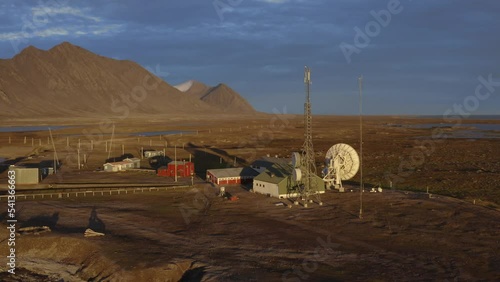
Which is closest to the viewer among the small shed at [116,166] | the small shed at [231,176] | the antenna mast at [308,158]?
the antenna mast at [308,158]

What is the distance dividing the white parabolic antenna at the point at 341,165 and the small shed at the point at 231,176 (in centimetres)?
1026

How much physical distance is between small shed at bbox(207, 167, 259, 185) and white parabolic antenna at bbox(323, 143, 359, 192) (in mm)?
10259

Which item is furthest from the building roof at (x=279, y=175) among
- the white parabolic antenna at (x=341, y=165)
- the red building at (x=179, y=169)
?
the red building at (x=179, y=169)

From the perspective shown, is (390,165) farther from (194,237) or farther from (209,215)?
(194,237)

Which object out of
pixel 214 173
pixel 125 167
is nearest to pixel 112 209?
pixel 214 173

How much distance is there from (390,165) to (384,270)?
1898 inches

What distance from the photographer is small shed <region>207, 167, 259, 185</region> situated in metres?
57.3

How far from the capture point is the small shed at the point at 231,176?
57312 millimetres

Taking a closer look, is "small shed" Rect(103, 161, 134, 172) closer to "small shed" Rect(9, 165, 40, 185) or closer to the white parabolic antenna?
"small shed" Rect(9, 165, 40, 185)

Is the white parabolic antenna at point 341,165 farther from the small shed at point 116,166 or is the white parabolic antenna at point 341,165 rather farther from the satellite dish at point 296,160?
the small shed at point 116,166

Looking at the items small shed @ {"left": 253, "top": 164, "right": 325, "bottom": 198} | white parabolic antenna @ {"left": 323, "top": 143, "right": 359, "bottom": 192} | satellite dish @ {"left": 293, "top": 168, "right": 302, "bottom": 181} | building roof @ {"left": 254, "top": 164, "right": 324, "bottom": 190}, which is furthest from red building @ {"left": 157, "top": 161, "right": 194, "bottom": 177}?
satellite dish @ {"left": 293, "top": 168, "right": 302, "bottom": 181}

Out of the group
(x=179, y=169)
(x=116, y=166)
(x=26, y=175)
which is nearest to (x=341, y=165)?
(x=179, y=169)

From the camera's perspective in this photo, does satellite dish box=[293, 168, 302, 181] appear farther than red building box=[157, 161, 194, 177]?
No

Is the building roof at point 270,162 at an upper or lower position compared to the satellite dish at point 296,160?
lower
